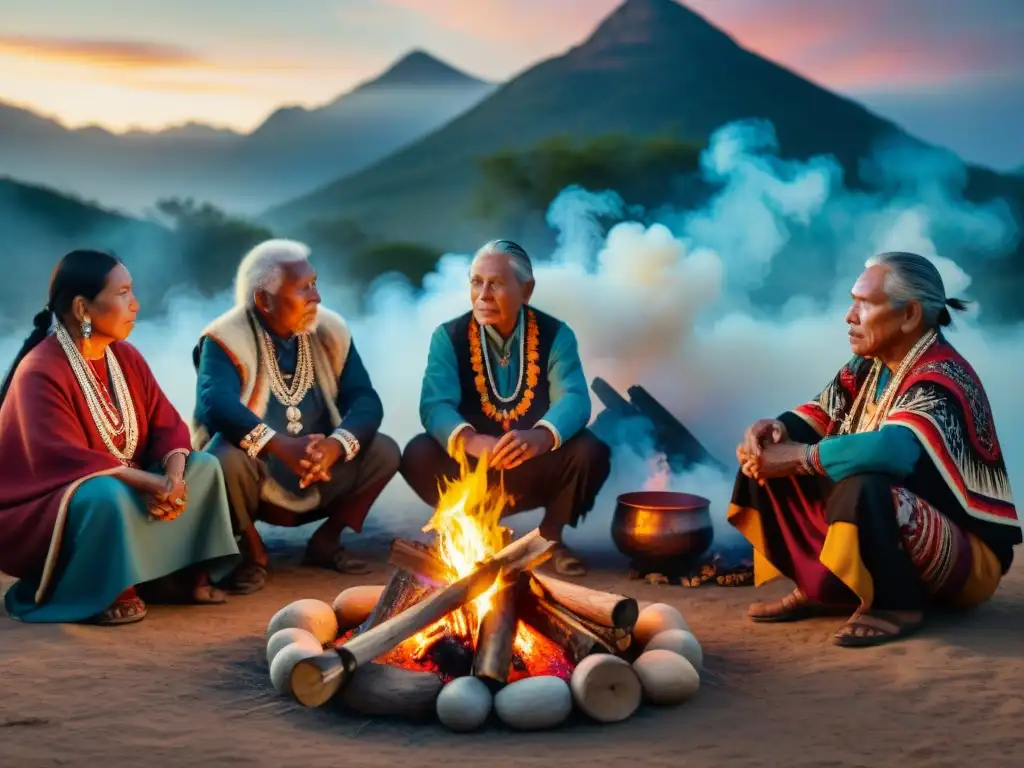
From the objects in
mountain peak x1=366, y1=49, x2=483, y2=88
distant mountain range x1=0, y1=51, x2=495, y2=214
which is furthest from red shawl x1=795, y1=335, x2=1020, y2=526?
distant mountain range x1=0, y1=51, x2=495, y2=214

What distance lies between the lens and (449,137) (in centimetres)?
1060

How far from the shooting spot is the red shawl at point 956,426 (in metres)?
4.92

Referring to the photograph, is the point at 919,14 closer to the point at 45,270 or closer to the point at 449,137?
the point at 449,137

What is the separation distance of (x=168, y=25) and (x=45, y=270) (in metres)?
2.26

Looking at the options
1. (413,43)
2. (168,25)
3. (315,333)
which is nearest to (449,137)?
(413,43)

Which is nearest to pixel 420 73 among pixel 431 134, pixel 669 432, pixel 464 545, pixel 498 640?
pixel 431 134

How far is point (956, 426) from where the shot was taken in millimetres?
4953

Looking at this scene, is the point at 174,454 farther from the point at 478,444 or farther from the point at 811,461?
the point at 811,461

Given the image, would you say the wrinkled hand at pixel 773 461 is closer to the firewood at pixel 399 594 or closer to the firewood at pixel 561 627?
the firewood at pixel 561 627

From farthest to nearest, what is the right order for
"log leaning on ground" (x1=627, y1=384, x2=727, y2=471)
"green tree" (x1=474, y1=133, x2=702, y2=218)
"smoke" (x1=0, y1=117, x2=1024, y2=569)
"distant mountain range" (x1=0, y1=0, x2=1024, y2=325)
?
"distant mountain range" (x1=0, y1=0, x2=1024, y2=325)
"green tree" (x1=474, y1=133, x2=702, y2=218)
"smoke" (x1=0, y1=117, x2=1024, y2=569)
"log leaning on ground" (x1=627, y1=384, x2=727, y2=471)

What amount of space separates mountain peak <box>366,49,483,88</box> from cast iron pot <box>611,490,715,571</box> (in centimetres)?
516

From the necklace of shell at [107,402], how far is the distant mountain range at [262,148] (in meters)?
5.01

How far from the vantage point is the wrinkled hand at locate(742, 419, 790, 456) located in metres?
5.34

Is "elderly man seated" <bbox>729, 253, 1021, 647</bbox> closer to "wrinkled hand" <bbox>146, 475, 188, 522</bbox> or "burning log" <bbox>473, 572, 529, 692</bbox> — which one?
"burning log" <bbox>473, 572, 529, 692</bbox>
